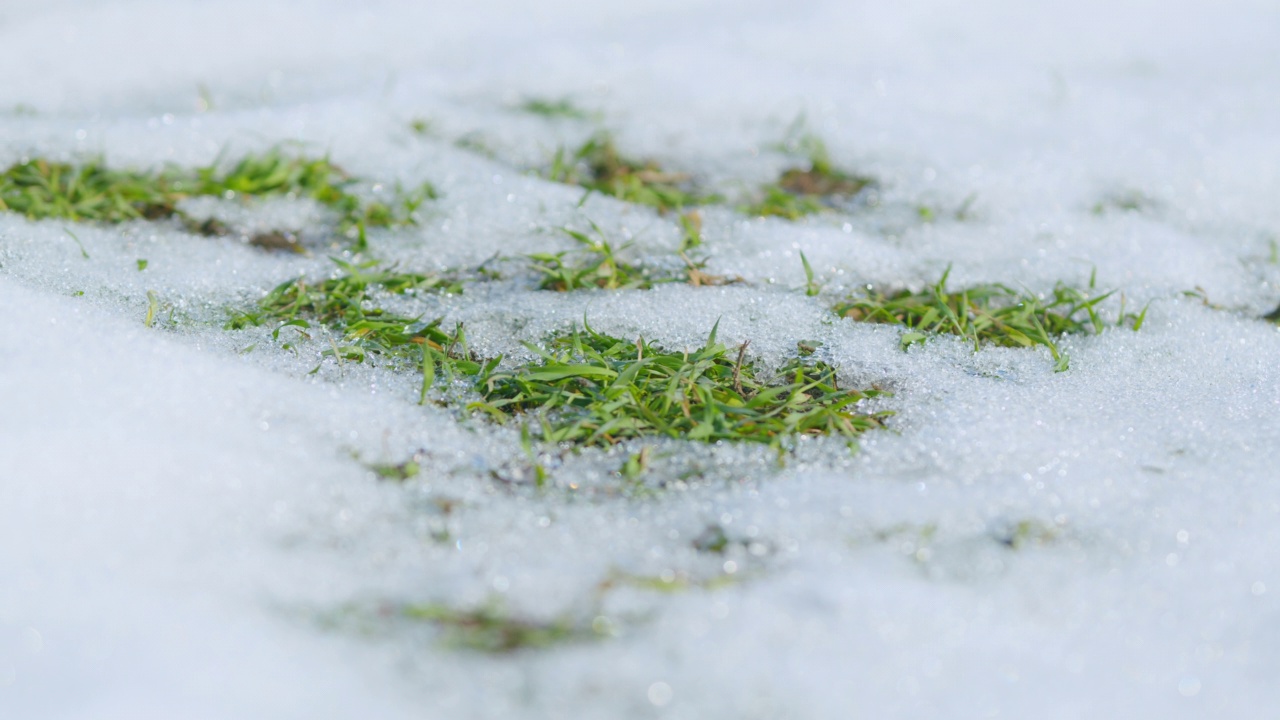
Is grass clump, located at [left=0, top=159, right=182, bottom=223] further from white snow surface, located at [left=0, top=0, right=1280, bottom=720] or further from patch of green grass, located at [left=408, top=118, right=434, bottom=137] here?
patch of green grass, located at [left=408, top=118, right=434, bottom=137]

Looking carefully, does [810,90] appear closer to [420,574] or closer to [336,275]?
[336,275]

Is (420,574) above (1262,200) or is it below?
below

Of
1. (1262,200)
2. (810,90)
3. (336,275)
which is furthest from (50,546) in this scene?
(1262,200)

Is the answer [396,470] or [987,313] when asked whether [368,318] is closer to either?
[396,470]

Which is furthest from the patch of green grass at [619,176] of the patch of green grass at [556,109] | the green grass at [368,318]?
the green grass at [368,318]

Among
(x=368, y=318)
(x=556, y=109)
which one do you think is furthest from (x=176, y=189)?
(x=556, y=109)

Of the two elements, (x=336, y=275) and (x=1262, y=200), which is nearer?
(x=336, y=275)
